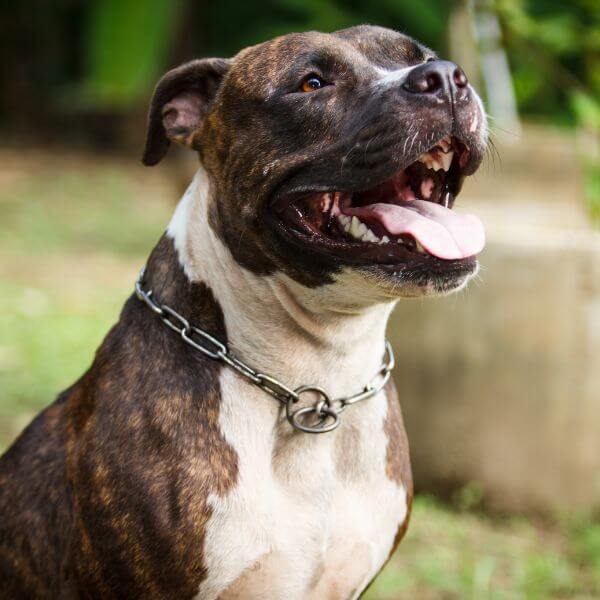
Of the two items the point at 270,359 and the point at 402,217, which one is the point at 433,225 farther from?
the point at 270,359

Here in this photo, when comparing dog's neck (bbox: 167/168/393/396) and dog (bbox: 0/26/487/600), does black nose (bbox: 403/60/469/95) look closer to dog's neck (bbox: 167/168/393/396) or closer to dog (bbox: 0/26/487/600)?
dog (bbox: 0/26/487/600)

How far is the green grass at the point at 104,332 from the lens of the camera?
13.7ft

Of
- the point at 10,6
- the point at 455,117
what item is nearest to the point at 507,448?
the point at 455,117

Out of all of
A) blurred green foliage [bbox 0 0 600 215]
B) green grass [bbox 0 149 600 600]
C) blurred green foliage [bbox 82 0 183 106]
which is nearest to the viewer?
green grass [bbox 0 149 600 600]

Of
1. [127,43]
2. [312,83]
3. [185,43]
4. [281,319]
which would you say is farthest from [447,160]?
[185,43]

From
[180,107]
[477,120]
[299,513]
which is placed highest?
[477,120]

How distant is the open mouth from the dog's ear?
493 mm

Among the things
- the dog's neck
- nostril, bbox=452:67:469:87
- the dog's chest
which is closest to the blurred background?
nostril, bbox=452:67:469:87

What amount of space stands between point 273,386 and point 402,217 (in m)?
0.53

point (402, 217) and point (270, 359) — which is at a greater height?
point (402, 217)

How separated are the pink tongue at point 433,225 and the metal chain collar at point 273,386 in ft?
1.50

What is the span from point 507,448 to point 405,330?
2.17ft

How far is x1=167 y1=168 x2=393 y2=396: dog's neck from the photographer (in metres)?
2.73

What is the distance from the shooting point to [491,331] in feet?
15.0
